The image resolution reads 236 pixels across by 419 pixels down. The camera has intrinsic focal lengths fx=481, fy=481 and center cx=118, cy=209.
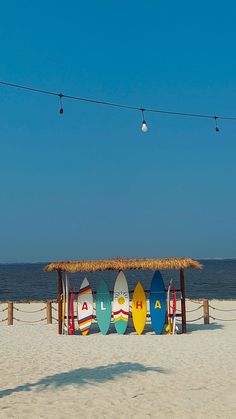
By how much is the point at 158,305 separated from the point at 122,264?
5.71ft

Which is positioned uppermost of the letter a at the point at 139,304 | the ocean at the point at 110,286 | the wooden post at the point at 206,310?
the letter a at the point at 139,304

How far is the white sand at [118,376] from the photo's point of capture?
7113 millimetres

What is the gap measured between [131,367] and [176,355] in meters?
1.67

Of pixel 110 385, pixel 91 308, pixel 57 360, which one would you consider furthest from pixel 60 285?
pixel 110 385

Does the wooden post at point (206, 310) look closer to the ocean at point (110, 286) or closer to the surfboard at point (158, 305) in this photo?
the surfboard at point (158, 305)

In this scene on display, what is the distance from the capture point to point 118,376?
9.13 m

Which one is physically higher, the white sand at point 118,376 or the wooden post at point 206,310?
the wooden post at point 206,310

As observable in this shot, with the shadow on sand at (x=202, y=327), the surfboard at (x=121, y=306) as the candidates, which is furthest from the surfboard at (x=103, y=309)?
the shadow on sand at (x=202, y=327)

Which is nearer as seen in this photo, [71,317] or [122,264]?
[122,264]

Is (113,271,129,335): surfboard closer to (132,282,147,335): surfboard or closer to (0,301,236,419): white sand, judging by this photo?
(132,282,147,335): surfboard

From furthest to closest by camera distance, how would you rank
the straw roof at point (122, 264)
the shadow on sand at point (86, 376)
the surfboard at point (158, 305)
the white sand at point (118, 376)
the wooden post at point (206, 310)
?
the wooden post at point (206, 310) < the surfboard at point (158, 305) < the straw roof at point (122, 264) < the shadow on sand at point (86, 376) < the white sand at point (118, 376)

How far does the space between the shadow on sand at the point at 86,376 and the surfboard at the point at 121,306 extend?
4.52 metres

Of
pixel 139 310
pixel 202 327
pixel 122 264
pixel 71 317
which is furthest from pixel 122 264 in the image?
pixel 202 327

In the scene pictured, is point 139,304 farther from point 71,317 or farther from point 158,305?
point 71,317
